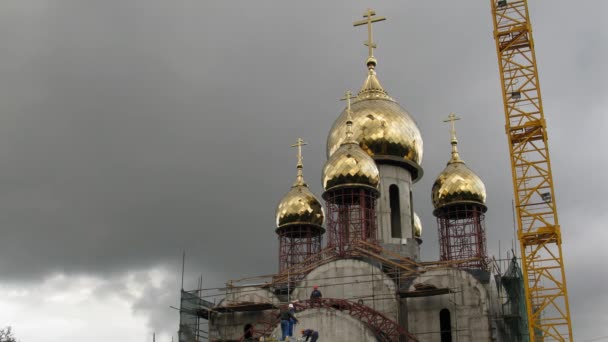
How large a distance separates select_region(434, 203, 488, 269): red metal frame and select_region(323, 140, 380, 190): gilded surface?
20.3ft

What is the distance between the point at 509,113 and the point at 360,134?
20.5 ft

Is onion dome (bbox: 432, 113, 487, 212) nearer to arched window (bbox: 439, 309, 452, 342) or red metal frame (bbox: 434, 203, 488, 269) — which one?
red metal frame (bbox: 434, 203, 488, 269)

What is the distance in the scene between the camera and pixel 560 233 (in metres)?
33.1

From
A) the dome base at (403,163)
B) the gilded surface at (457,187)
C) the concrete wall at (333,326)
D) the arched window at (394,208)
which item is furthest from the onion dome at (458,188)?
the concrete wall at (333,326)

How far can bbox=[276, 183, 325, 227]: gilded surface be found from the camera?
3894 cm

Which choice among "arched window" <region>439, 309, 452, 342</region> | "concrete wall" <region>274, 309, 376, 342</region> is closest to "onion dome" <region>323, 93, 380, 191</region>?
"arched window" <region>439, 309, 452, 342</region>

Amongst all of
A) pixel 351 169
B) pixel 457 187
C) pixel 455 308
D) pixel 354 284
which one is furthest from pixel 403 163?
pixel 455 308

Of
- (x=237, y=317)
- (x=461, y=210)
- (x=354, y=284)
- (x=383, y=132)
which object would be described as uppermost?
(x=383, y=132)

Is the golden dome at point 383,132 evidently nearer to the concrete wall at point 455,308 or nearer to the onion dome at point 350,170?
the onion dome at point 350,170

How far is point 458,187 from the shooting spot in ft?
127

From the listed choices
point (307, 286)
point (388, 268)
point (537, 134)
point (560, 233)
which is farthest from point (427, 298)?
point (537, 134)

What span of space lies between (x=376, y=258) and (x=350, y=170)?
12.9ft

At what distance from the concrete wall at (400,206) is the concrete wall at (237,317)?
5.64 m

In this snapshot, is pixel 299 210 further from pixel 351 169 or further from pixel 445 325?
pixel 445 325
